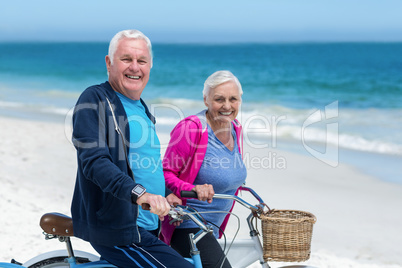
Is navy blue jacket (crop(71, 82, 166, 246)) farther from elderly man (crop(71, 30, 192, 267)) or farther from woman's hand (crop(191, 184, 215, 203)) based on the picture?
woman's hand (crop(191, 184, 215, 203))

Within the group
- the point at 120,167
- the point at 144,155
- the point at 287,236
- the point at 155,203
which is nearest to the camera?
the point at 155,203

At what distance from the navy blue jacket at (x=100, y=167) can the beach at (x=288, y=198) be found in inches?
125

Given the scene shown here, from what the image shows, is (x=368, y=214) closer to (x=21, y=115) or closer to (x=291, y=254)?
(x=291, y=254)

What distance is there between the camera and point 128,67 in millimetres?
2680

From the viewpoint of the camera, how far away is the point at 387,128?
14.9 m

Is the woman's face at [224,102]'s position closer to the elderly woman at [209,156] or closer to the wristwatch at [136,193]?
the elderly woman at [209,156]

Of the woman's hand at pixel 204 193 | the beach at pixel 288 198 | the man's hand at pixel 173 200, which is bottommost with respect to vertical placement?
the beach at pixel 288 198

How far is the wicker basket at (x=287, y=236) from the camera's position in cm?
268

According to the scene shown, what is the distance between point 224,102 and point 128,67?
88 cm

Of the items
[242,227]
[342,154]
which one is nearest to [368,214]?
[242,227]

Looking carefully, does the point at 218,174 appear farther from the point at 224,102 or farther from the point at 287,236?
the point at 287,236

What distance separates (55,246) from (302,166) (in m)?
5.26

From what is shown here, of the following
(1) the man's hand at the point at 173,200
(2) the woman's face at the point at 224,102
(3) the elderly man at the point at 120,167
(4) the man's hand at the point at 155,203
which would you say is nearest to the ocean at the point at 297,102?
(2) the woman's face at the point at 224,102

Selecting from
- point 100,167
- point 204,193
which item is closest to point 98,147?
point 100,167
